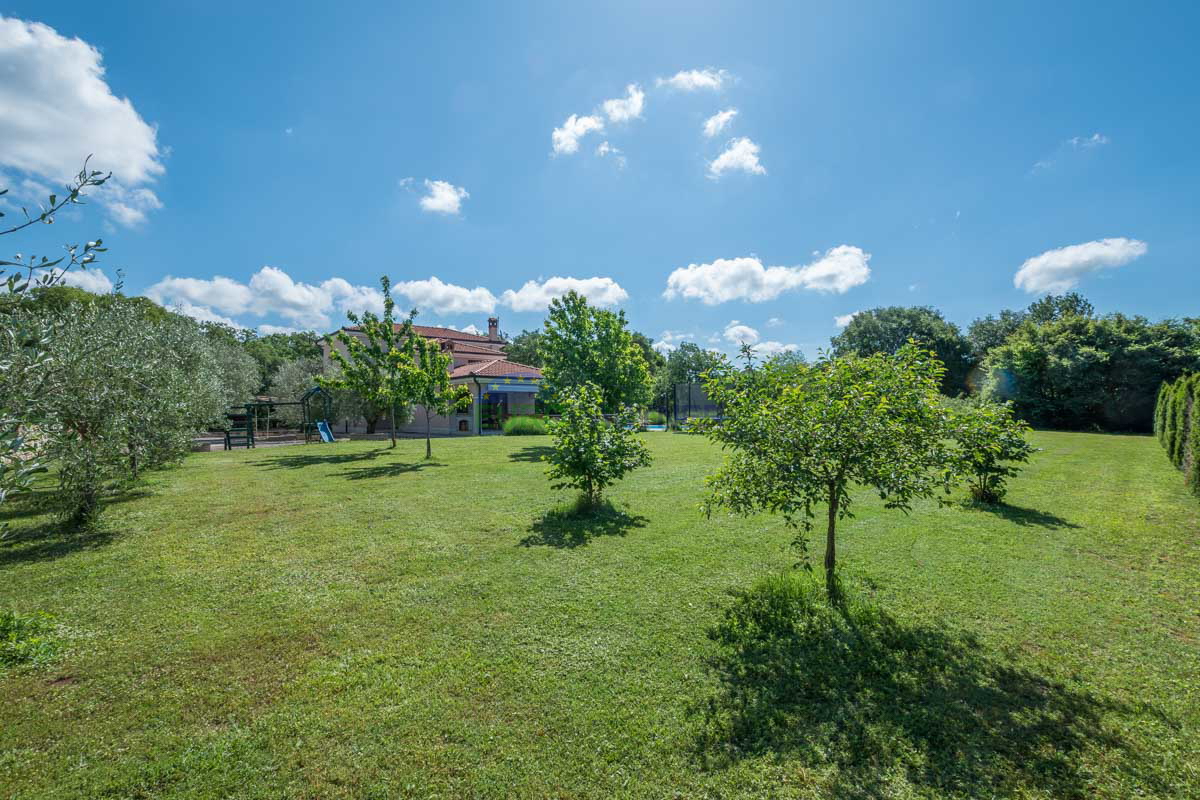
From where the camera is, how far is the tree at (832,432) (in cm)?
→ 409

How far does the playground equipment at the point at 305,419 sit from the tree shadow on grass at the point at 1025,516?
966 inches

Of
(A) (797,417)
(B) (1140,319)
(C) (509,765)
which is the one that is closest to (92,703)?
(C) (509,765)

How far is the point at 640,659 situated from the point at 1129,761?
291cm

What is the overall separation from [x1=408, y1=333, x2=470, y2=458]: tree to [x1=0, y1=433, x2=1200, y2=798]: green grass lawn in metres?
8.90

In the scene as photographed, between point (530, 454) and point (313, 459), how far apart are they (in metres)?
7.40

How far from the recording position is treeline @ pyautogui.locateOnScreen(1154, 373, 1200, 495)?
924cm

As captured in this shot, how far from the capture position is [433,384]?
16.5m

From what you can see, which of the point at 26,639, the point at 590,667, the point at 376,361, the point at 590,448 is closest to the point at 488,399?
the point at 376,361

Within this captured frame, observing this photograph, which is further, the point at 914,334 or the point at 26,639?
the point at 914,334

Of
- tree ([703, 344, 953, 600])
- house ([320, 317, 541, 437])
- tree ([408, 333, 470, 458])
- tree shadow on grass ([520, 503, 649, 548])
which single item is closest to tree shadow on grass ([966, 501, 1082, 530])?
tree ([703, 344, 953, 600])

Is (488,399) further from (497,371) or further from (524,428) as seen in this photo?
(524,428)

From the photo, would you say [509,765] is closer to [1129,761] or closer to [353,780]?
[353,780]

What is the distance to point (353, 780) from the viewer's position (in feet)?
8.49

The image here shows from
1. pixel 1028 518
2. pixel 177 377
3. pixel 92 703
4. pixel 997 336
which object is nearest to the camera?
pixel 92 703
